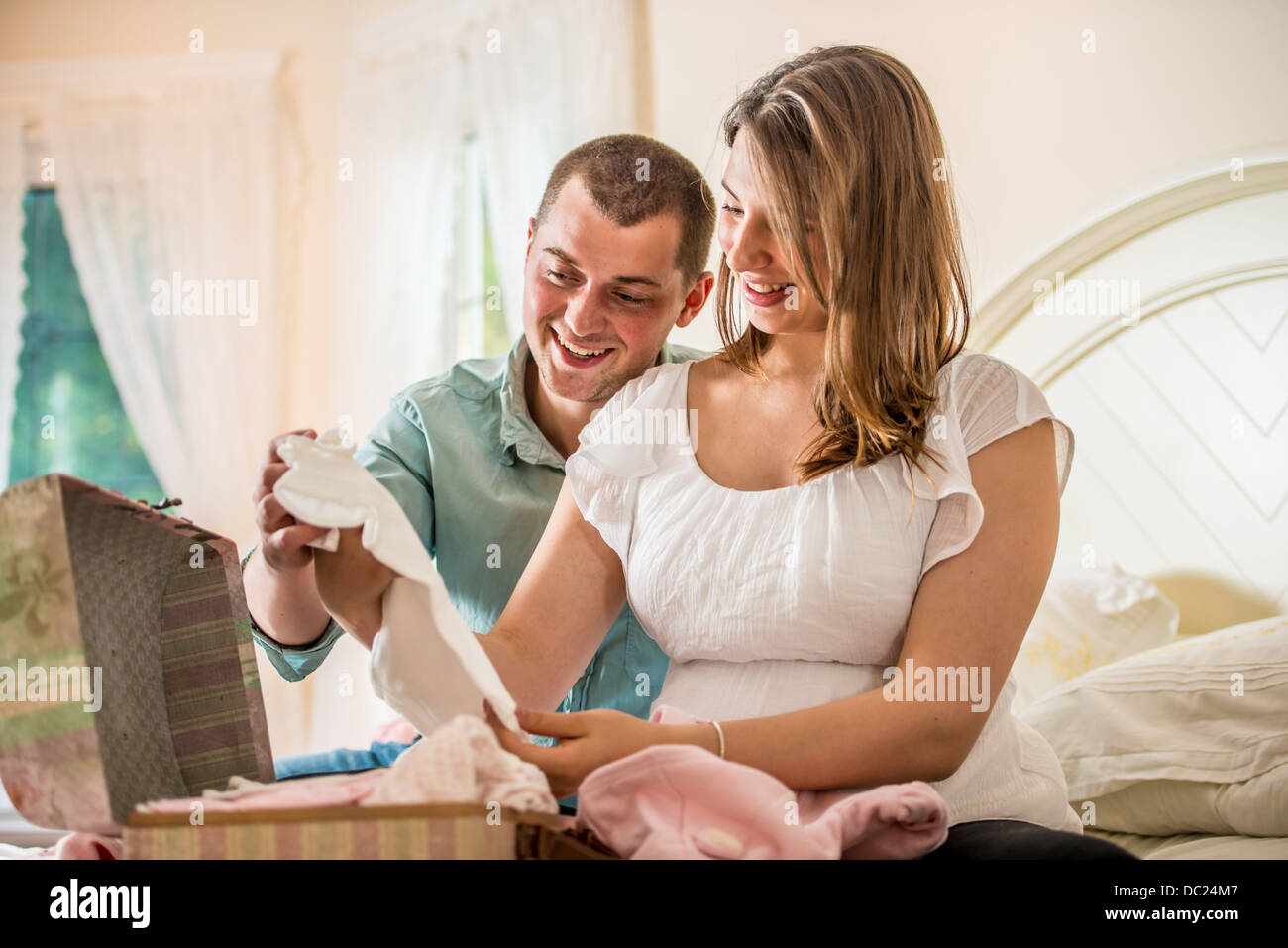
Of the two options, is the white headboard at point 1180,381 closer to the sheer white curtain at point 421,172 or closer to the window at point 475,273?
the sheer white curtain at point 421,172

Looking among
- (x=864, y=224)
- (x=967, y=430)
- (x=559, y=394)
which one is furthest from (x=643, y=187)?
(x=967, y=430)

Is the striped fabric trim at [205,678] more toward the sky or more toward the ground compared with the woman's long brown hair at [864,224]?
more toward the ground

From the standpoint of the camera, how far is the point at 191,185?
11.1 ft

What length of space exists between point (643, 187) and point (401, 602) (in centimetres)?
76

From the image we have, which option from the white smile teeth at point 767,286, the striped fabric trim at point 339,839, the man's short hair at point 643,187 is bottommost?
the striped fabric trim at point 339,839

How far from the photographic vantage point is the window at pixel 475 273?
314 centimetres

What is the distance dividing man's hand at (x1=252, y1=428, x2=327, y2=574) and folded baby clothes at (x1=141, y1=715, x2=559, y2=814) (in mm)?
247

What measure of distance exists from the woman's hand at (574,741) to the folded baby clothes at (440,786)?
136 mm

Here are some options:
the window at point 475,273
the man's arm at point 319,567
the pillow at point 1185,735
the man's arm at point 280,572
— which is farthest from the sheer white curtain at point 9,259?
the pillow at point 1185,735

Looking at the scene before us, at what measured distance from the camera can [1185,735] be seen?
140cm

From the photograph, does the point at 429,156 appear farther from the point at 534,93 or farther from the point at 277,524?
the point at 277,524

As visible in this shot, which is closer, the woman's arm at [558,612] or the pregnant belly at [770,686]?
the pregnant belly at [770,686]
